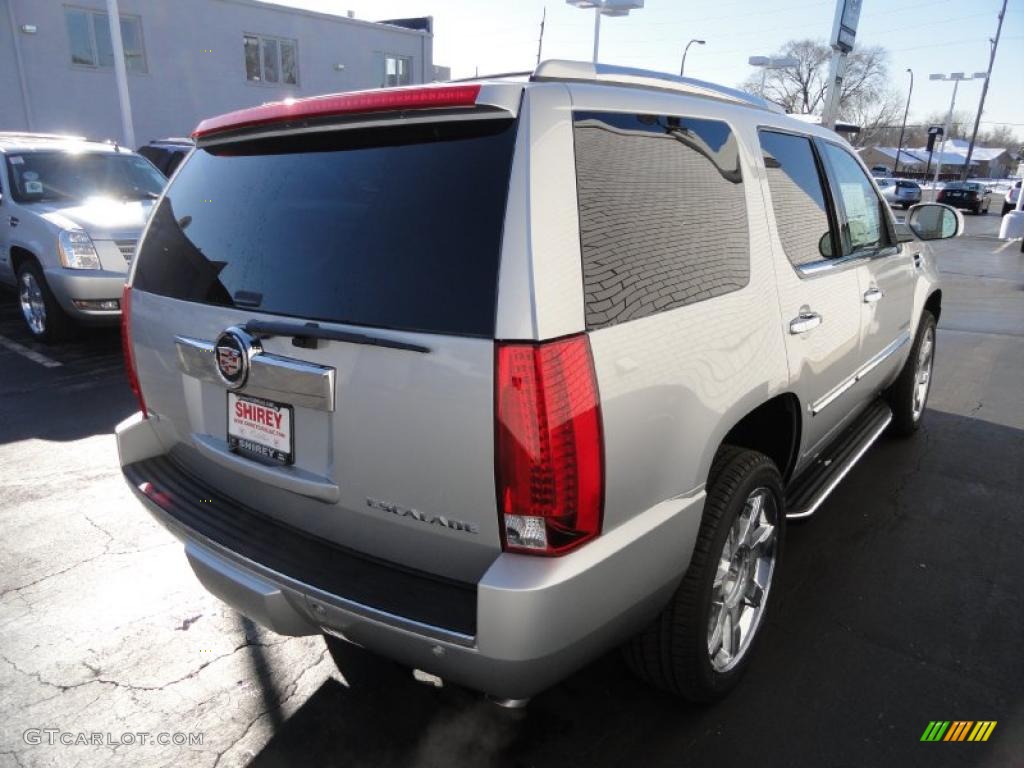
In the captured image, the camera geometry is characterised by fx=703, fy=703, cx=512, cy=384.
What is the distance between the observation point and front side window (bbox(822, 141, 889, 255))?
3.32 metres

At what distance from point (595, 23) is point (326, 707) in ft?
78.6

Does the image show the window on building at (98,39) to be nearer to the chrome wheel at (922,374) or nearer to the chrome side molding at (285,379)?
the chrome wheel at (922,374)

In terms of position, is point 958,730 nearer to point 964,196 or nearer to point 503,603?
point 503,603

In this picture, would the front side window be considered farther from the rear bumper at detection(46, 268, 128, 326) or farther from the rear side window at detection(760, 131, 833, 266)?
the rear bumper at detection(46, 268, 128, 326)

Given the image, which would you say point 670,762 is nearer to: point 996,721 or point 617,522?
point 617,522

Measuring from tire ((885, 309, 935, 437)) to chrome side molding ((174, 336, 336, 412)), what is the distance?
13.0 ft

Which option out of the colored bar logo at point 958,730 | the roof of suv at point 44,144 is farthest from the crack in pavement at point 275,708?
the roof of suv at point 44,144

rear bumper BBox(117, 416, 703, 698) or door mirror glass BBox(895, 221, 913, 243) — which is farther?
door mirror glass BBox(895, 221, 913, 243)

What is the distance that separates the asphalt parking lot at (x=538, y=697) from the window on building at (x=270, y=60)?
75.9ft

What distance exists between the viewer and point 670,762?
2.15 meters

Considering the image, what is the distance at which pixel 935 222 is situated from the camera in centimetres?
422

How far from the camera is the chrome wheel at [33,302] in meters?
6.69

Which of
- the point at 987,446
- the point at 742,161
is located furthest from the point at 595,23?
the point at 742,161

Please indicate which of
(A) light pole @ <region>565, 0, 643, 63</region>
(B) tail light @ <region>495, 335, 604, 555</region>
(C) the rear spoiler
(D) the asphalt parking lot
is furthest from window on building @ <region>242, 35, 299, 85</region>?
(B) tail light @ <region>495, 335, 604, 555</region>
